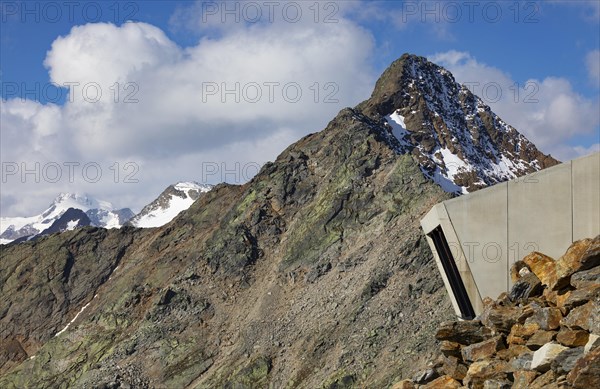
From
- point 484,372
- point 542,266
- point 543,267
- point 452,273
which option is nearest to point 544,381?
point 484,372

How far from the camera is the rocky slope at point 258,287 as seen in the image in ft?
201

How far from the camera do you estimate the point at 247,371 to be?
62.9 m

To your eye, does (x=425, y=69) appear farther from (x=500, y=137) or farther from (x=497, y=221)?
(x=497, y=221)

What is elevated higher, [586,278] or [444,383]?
[586,278]

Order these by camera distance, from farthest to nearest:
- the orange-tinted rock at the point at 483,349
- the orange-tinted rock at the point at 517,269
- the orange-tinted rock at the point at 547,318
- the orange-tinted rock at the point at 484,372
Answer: the orange-tinted rock at the point at 517,269, the orange-tinted rock at the point at 483,349, the orange-tinted rock at the point at 547,318, the orange-tinted rock at the point at 484,372

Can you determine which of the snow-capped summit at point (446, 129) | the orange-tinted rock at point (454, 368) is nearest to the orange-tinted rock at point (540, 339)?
the orange-tinted rock at point (454, 368)

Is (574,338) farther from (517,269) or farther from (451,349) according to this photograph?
(517,269)

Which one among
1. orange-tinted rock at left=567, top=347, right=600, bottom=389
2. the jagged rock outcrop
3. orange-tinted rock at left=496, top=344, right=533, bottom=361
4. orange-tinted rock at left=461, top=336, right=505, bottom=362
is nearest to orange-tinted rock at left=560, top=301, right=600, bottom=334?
orange-tinted rock at left=496, top=344, right=533, bottom=361

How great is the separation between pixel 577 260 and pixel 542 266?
8.05 feet

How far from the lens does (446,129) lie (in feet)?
420

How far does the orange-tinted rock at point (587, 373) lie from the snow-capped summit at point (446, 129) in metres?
92.8

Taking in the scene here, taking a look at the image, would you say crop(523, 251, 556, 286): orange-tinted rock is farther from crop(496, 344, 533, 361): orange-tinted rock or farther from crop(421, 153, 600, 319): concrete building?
crop(496, 344, 533, 361): orange-tinted rock

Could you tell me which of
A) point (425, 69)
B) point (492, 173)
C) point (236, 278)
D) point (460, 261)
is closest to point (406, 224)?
→ point (236, 278)

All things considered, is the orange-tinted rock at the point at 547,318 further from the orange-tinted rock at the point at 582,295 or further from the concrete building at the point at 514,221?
the concrete building at the point at 514,221
